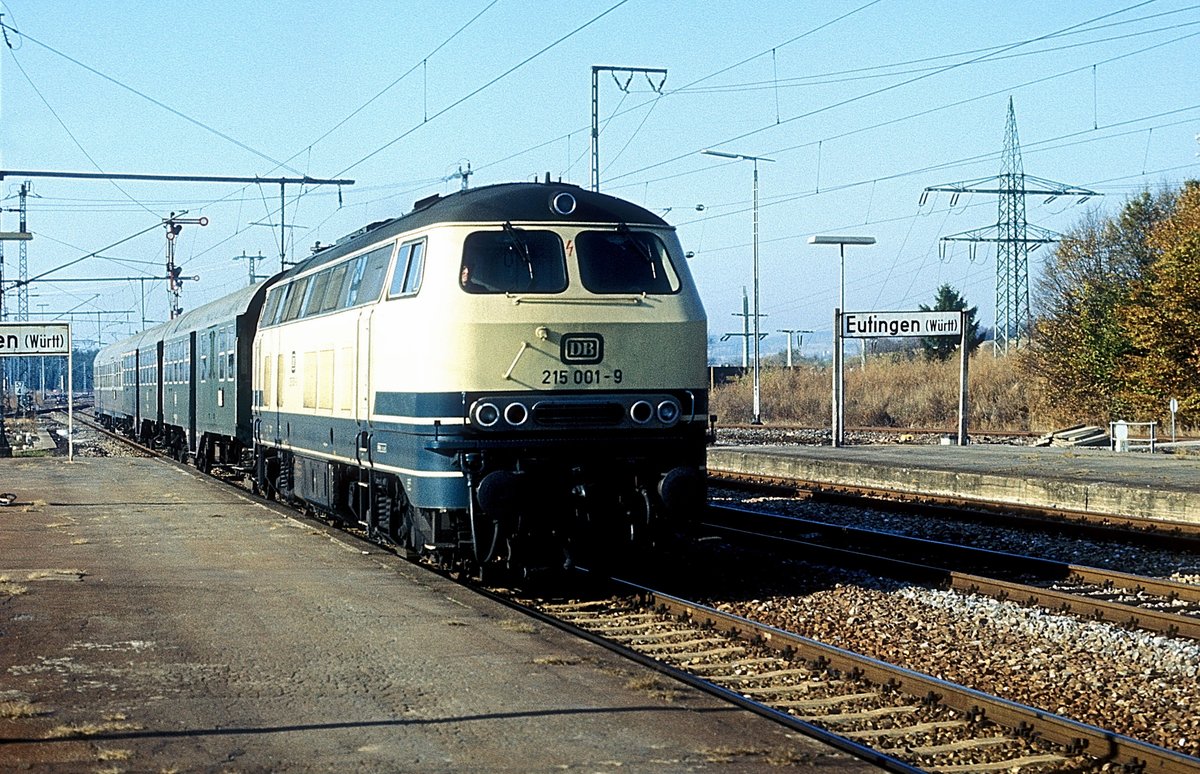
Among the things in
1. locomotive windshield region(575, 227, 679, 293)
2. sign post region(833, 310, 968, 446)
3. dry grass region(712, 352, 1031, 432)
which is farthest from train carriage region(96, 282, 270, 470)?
dry grass region(712, 352, 1031, 432)

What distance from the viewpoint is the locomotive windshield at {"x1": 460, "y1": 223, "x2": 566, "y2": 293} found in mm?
11289

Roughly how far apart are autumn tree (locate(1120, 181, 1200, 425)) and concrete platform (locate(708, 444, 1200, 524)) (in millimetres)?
9546

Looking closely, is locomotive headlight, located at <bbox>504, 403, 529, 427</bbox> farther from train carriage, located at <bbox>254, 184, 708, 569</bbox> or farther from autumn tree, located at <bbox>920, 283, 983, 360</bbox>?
autumn tree, located at <bbox>920, 283, 983, 360</bbox>

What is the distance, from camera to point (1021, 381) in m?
47.1

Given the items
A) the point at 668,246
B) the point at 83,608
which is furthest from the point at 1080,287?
the point at 83,608

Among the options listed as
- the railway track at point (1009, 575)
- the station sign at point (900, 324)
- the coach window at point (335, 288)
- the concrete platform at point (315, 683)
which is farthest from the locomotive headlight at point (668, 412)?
the station sign at point (900, 324)

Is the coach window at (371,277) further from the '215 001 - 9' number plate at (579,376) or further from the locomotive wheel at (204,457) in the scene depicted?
the locomotive wheel at (204,457)

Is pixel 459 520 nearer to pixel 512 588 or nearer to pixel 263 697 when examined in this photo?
pixel 512 588

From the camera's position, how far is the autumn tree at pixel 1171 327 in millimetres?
35625

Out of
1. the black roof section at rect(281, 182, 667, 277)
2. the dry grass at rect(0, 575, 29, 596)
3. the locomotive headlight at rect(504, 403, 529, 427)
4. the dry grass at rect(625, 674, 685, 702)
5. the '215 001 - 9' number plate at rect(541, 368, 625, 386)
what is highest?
the black roof section at rect(281, 182, 667, 277)

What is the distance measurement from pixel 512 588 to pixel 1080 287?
38380mm

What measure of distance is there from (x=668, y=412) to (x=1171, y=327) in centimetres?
2884

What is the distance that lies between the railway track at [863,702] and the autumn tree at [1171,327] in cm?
2903

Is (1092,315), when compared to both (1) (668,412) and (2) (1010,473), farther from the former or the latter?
(1) (668,412)
